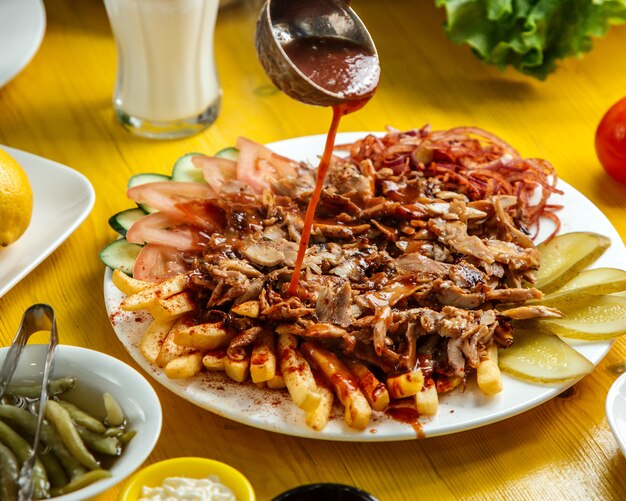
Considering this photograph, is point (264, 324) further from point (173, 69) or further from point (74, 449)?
point (173, 69)

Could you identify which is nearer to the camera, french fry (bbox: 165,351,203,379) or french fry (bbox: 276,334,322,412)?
french fry (bbox: 276,334,322,412)

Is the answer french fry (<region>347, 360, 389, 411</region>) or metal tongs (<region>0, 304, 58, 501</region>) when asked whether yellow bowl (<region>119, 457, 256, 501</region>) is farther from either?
french fry (<region>347, 360, 389, 411</region>)

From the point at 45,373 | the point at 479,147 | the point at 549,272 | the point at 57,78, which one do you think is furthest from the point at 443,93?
the point at 45,373

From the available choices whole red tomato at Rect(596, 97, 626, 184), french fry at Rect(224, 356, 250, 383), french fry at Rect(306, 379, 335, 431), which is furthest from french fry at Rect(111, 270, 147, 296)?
whole red tomato at Rect(596, 97, 626, 184)

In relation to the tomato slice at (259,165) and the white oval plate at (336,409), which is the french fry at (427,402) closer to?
the white oval plate at (336,409)

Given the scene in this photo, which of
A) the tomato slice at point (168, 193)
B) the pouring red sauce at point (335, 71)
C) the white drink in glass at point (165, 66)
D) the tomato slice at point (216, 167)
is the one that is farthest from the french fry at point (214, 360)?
the white drink in glass at point (165, 66)

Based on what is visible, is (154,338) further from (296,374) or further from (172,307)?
(296,374)

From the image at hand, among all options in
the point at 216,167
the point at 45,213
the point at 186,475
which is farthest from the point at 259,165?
the point at 186,475
